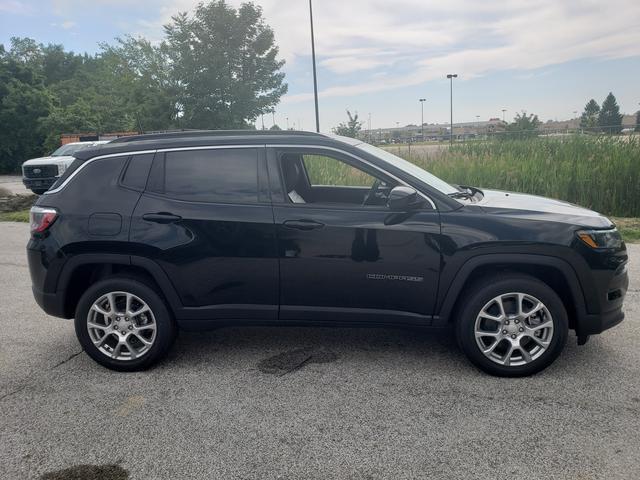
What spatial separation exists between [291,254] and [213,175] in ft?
2.81

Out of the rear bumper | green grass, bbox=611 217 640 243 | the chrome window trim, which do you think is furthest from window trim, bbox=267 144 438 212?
green grass, bbox=611 217 640 243

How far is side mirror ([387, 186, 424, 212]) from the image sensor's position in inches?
146

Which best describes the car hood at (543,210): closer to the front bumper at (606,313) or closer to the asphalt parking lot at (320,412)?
the front bumper at (606,313)

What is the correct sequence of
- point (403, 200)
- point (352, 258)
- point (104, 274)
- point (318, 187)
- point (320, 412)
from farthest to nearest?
point (318, 187) < point (104, 274) < point (352, 258) < point (403, 200) < point (320, 412)

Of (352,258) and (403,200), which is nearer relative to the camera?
(403,200)

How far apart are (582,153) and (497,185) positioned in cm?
239

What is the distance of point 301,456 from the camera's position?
9.62 ft

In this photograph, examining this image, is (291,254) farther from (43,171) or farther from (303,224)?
(43,171)

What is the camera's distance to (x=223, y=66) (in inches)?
1471

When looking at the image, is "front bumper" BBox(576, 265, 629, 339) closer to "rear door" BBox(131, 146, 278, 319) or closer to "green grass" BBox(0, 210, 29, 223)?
"rear door" BBox(131, 146, 278, 319)

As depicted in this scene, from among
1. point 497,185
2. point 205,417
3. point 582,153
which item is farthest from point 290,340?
point 582,153

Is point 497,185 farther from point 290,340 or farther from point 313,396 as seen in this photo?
point 313,396

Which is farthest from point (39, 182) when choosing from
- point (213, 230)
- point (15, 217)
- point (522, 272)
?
point (522, 272)

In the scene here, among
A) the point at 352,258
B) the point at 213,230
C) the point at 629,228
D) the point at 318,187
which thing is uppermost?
the point at 318,187
